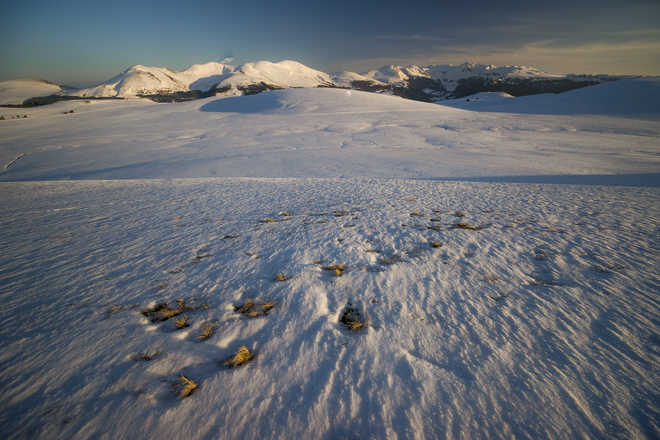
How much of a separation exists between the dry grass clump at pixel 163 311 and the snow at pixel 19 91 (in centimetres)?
16100

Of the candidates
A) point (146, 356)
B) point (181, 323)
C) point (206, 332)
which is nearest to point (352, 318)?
point (206, 332)

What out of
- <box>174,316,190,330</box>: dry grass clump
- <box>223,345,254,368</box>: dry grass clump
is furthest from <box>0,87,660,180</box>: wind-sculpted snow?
<box>223,345,254,368</box>: dry grass clump

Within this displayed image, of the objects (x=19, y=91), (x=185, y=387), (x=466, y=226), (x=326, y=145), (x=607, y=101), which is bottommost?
(x=185, y=387)

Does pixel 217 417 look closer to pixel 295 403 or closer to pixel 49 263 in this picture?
pixel 295 403

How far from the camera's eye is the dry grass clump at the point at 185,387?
1.96 metres

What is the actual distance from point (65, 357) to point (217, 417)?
1.68 meters

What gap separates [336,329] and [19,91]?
203m

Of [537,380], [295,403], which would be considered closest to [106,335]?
[295,403]

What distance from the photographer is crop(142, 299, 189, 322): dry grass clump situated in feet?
8.98

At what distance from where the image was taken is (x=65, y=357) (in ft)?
7.50

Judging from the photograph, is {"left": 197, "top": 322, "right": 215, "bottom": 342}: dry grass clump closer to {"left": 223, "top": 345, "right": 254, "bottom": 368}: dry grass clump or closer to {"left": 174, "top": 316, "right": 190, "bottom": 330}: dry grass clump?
{"left": 174, "top": 316, "right": 190, "bottom": 330}: dry grass clump

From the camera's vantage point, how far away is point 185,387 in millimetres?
1995

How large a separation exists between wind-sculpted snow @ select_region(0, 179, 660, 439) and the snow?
160 meters

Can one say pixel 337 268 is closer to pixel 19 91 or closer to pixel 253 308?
pixel 253 308
